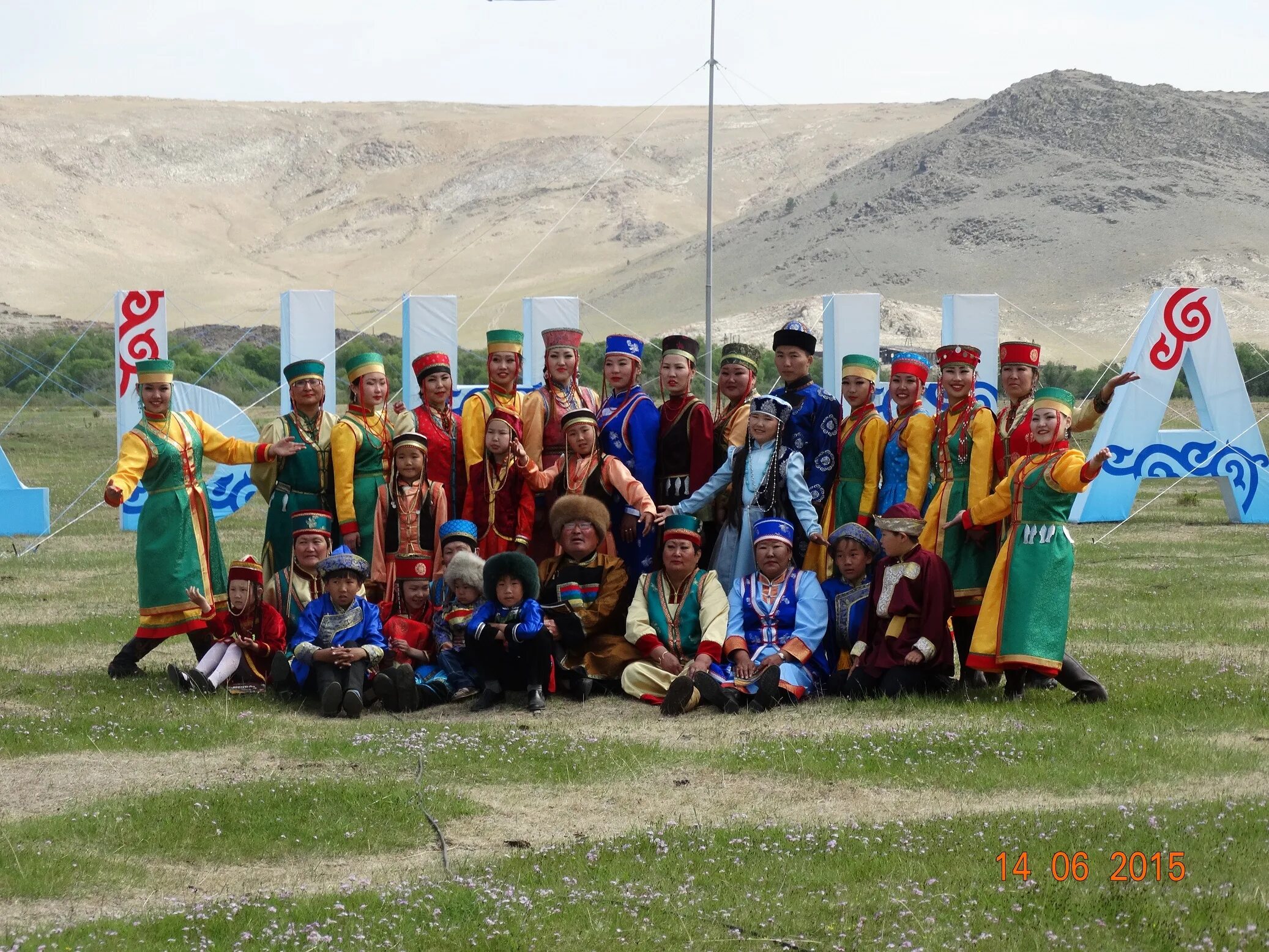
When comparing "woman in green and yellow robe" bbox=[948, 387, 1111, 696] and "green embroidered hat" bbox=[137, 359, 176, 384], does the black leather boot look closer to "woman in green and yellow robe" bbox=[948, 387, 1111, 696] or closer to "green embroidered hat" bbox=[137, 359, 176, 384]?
"woman in green and yellow robe" bbox=[948, 387, 1111, 696]

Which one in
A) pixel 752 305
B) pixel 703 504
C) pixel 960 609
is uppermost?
pixel 752 305

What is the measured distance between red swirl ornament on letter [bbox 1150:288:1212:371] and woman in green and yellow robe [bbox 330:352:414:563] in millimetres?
9104

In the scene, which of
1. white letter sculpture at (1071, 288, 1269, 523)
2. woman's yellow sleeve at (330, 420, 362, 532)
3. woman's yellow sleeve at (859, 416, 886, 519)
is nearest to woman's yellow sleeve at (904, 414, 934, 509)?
woman's yellow sleeve at (859, 416, 886, 519)

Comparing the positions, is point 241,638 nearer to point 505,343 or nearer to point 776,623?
point 505,343

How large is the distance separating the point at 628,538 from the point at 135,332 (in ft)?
25.5

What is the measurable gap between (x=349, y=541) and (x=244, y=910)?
11.3 feet

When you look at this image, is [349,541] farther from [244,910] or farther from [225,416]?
[225,416]

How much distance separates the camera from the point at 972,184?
71562mm

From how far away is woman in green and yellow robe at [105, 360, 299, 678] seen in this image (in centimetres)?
750

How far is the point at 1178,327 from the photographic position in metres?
14.7

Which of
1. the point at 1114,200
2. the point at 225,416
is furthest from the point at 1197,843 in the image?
the point at 1114,200

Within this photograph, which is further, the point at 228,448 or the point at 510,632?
the point at 228,448

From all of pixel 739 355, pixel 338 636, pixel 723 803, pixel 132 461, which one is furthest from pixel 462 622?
pixel 723 803

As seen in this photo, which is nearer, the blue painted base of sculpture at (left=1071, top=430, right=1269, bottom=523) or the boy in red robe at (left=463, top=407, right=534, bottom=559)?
the boy in red robe at (left=463, top=407, right=534, bottom=559)
